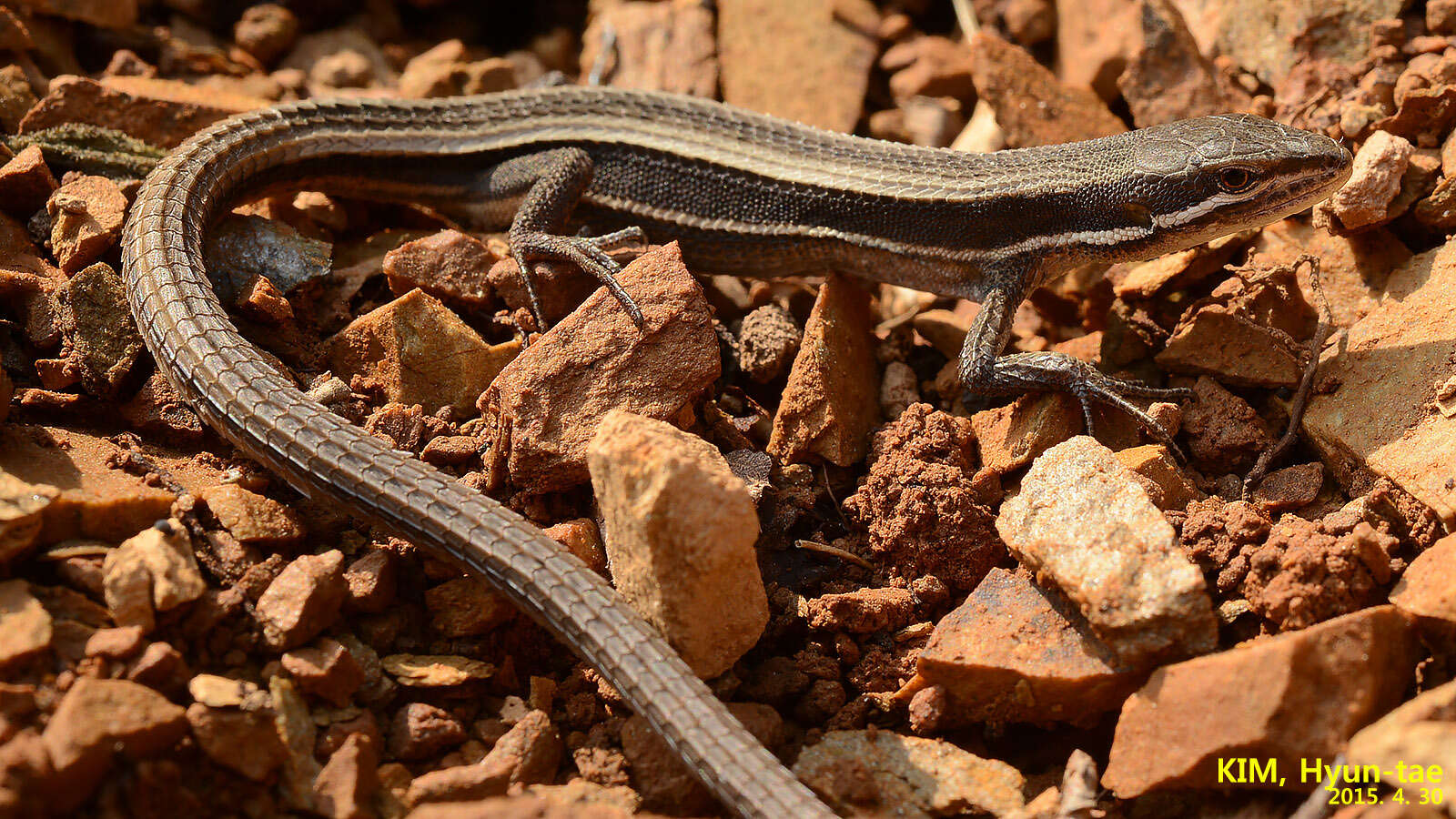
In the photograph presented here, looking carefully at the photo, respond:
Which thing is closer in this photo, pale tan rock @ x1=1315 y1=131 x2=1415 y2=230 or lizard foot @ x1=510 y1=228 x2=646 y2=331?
pale tan rock @ x1=1315 y1=131 x2=1415 y2=230

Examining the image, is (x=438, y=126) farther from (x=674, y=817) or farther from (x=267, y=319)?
(x=674, y=817)

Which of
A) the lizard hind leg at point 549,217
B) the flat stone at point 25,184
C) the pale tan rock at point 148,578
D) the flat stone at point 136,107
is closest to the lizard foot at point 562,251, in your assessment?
the lizard hind leg at point 549,217

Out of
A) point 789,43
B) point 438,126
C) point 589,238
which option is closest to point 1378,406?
point 589,238

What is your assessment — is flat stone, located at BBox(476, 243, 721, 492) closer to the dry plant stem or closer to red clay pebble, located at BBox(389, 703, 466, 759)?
red clay pebble, located at BBox(389, 703, 466, 759)

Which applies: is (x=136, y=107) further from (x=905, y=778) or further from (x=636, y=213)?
(x=905, y=778)

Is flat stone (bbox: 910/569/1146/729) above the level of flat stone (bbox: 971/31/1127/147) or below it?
below

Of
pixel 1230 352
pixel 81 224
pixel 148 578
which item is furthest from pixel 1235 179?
pixel 81 224

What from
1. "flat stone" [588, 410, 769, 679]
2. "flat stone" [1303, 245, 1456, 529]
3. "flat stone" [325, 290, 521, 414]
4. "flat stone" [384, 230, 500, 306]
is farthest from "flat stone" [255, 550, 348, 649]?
"flat stone" [1303, 245, 1456, 529]
